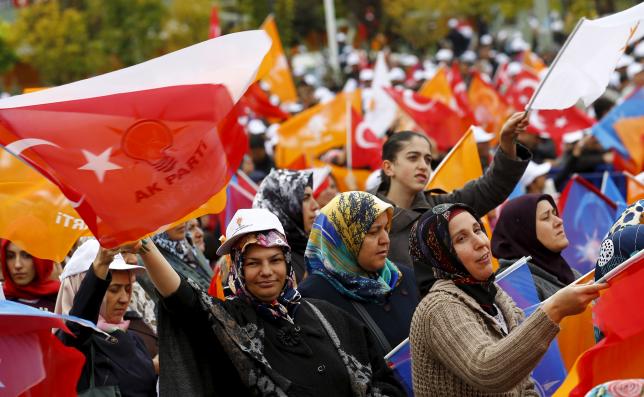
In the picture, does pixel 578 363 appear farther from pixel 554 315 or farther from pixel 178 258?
pixel 178 258

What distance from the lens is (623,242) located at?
435 cm

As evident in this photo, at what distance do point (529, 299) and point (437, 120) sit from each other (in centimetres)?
734

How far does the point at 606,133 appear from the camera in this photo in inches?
443

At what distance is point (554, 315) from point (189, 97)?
1.49 m

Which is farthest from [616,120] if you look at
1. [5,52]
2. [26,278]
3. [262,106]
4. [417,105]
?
[5,52]

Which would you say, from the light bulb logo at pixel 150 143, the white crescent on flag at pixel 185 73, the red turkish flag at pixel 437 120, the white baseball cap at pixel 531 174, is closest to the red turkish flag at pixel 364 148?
the red turkish flag at pixel 437 120

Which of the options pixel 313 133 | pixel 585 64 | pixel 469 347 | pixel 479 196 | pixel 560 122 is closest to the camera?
pixel 469 347

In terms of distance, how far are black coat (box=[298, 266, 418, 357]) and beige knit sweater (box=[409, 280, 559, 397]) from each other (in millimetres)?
755

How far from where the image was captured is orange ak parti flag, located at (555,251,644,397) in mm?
3787

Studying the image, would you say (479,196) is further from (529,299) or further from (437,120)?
(437,120)

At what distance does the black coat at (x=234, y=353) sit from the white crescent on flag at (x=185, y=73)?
715mm

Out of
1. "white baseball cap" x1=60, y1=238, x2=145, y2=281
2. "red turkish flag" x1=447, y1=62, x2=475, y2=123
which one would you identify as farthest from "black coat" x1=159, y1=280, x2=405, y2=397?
"red turkish flag" x1=447, y1=62, x2=475, y2=123

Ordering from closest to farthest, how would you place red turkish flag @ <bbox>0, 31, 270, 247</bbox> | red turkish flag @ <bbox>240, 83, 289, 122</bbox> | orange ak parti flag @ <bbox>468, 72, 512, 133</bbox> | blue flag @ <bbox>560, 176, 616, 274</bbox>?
red turkish flag @ <bbox>0, 31, 270, 247</bbox> → blue flag @ <bbox>560, 176, 616, 274</bbox> → orange ak parti flag @ <bbox>468, 72, 512, 133</bbox> → red turkish flag @ <bbox>240, 83, 289, 122</bbox>

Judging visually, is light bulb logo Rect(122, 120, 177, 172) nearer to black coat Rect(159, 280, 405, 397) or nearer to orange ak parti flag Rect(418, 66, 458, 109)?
black coat Rect(159, 280, 405, 397)
